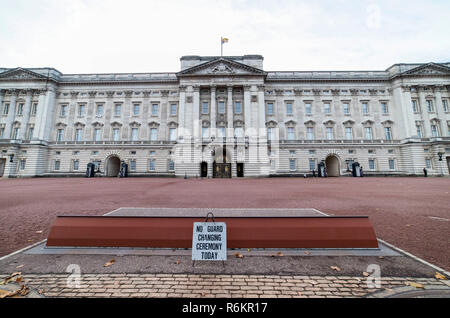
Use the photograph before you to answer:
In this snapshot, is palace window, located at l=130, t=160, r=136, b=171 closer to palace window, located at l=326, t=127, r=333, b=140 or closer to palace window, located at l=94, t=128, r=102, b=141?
palace window, located at l=94, t=128, r=102, b=141

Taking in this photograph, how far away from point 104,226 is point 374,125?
140ft

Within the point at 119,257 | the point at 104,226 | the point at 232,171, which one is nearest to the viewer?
the point at 119,257

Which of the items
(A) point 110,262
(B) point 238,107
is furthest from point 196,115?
(A) point 110,262

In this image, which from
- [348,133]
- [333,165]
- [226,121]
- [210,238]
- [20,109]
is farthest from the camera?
[333,165]

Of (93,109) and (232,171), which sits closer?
(232,171)

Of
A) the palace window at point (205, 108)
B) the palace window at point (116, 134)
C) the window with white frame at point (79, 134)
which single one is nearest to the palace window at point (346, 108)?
the palace window at point (205, 108)

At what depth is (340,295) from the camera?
2.28 metres

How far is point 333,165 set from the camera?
114 feet

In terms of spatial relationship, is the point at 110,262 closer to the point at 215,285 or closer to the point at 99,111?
the point at 215,285

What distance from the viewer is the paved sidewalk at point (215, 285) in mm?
2297

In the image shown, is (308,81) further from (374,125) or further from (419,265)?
(419,265)

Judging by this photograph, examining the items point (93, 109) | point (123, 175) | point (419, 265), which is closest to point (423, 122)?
point (419, 265)

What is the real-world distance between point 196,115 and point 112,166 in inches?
749

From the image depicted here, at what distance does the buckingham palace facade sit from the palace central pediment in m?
0.18
